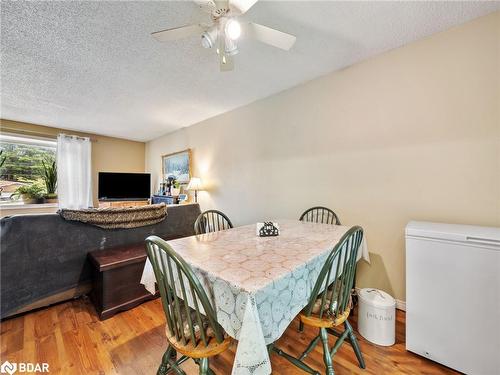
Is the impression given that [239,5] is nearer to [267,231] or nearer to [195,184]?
[267,231]

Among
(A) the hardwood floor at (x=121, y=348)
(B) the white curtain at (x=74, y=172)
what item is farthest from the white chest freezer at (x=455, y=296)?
(B) the white curtain at (x=74, y=172)

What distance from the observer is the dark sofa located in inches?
65.6

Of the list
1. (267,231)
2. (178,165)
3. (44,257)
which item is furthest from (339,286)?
(178,165)

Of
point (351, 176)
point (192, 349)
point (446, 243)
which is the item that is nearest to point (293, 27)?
point (351, 176)

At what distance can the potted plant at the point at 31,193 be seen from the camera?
3.58 metres

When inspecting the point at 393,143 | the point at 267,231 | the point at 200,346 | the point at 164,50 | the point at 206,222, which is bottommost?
the point at 200,346

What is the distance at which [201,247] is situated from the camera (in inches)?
48.9

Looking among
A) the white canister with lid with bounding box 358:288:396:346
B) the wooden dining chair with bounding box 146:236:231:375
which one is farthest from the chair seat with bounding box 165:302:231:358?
the white canister with lid with bounding box 358:288:396:346

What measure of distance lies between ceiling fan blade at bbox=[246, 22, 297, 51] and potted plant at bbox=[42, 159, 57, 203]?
4.60 meters

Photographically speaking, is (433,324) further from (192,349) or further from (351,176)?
(192,349)

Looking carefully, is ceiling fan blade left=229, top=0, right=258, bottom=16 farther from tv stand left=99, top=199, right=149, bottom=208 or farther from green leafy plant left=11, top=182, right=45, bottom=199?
green leafy plant left=11, top=182, right=45, bottom=199

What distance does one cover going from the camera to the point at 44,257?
181cm

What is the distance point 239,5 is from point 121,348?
231cm

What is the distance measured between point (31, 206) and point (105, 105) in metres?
2.46
